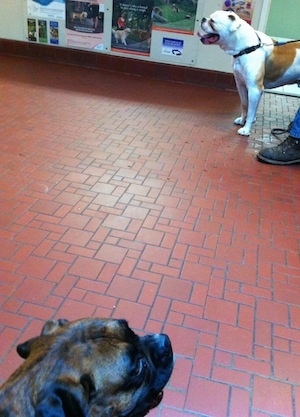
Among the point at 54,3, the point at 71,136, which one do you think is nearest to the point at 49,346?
the point at 71,136

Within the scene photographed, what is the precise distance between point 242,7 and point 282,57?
198 centimetres

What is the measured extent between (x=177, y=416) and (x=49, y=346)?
2.97ft

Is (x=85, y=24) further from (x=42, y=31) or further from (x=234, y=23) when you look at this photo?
(x=234, y=23)

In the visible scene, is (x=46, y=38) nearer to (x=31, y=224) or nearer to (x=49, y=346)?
(x=31, y=224)

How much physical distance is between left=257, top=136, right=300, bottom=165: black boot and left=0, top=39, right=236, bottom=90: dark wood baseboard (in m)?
2.95

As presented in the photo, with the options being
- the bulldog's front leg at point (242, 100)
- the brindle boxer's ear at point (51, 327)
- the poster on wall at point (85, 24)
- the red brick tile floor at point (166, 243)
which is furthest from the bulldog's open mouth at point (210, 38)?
the brindle boxer's ear at point (51, 327)

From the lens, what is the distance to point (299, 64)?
17.8ft

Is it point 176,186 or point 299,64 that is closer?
point 176,186

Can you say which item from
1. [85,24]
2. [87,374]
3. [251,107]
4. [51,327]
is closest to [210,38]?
[251,107]

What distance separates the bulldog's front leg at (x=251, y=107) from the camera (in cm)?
536

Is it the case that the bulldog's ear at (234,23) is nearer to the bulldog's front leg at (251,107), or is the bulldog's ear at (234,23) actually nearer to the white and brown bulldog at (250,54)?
the white and brown bulldog at (250,54)

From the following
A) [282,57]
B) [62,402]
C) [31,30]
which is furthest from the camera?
[31,30]

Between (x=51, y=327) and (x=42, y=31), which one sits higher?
(x=51, y=327)

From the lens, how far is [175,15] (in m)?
7.21
